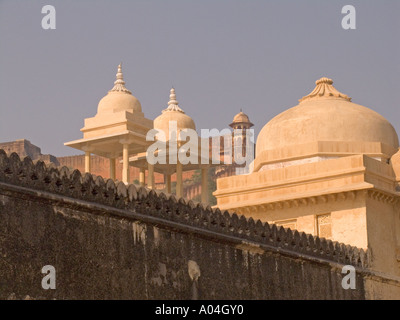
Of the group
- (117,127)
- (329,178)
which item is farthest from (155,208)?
(117,127)

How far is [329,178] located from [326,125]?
6.10ft

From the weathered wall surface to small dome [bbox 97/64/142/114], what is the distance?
12737 mm

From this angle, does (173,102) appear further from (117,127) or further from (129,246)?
(129,246)

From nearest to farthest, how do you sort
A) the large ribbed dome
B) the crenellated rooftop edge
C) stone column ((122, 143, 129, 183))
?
1. the crenellated rooftop edge
2. the large ribbed dome
3. stone column ((122, 143, 129, 183))

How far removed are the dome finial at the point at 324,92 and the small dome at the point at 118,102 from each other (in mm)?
7739

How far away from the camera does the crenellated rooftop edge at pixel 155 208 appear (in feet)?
36.9

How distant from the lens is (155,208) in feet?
43.1

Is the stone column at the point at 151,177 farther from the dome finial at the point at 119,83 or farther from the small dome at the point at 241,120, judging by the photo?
the small dome at the point at 241,120

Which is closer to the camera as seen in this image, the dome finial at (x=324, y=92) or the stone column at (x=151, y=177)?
the dome finial at (x=324, y=92)

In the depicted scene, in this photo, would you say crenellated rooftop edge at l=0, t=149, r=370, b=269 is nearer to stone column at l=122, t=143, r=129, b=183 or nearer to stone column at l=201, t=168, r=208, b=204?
stone column at l=201, t=168, r=208, b=204

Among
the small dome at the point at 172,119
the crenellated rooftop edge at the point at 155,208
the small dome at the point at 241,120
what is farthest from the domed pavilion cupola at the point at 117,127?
the small dome at the point at 241,120

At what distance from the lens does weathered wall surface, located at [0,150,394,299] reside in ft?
36.1

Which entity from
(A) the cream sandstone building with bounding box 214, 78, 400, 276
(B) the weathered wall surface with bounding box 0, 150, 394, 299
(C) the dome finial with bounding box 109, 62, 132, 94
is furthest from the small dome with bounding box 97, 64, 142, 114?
(B) the weathered wall surface with bounding box 0, 150, 394, 299

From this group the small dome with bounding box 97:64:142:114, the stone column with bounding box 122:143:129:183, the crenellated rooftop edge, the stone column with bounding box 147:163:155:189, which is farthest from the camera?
the small dome with bounding box 97:64:142:114
